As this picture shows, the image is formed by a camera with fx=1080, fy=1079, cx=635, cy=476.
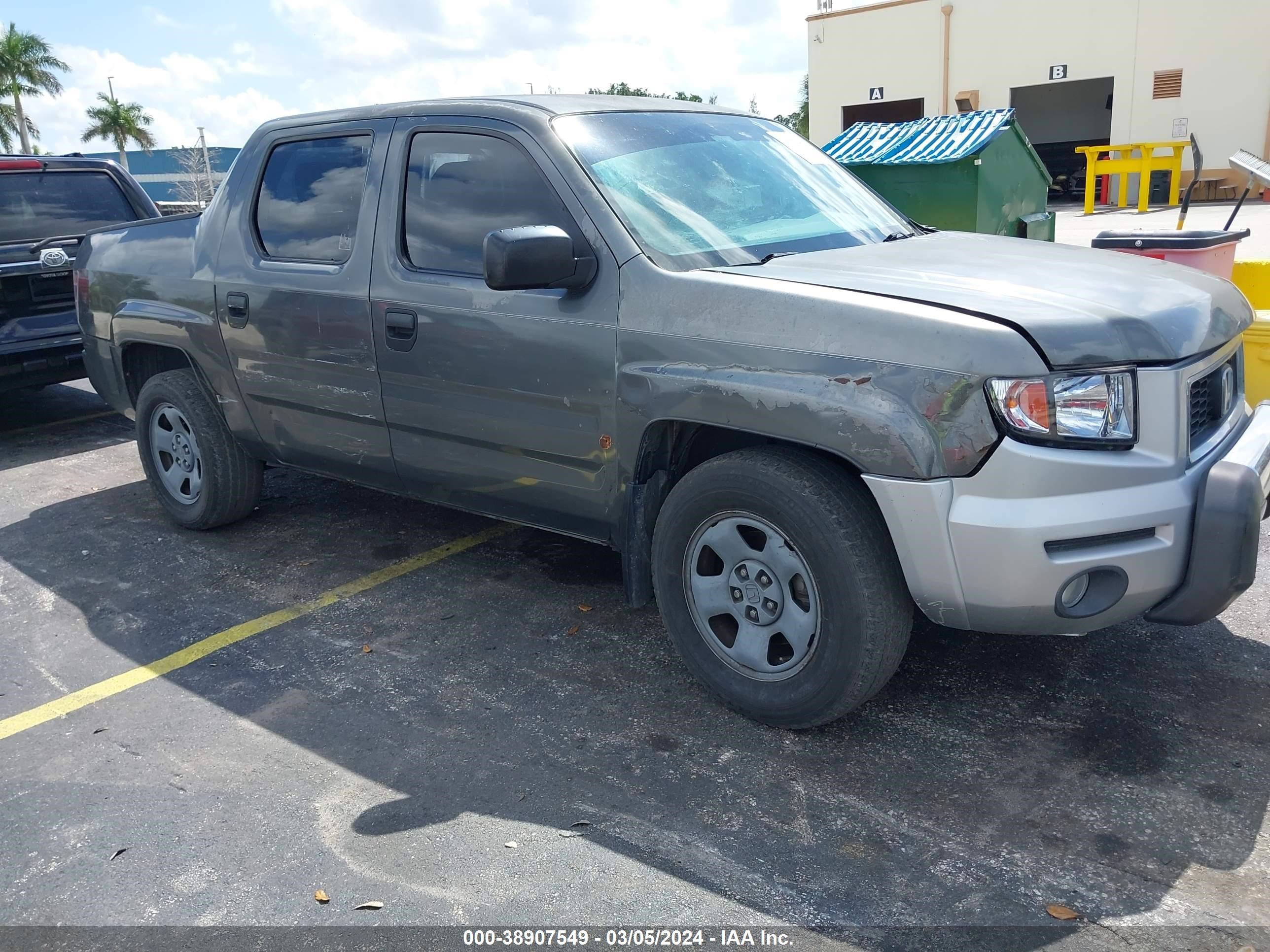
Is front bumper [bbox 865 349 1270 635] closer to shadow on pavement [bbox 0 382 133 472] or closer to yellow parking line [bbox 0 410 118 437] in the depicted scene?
shadow on pavement [bbox 0 382 133 472]

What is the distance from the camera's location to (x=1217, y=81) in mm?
27734

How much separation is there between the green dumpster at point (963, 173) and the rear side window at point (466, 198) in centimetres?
651

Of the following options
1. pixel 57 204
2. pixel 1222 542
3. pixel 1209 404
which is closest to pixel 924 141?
pixel 57 204

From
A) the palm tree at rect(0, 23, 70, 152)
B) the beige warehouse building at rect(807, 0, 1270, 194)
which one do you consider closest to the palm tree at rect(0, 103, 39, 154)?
the palm tree at rect(0, 23, 70, 152)

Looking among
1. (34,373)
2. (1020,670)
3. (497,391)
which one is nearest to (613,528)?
(497,391)

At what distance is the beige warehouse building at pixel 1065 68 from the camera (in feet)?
90.2

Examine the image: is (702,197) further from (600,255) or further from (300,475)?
(300,475)

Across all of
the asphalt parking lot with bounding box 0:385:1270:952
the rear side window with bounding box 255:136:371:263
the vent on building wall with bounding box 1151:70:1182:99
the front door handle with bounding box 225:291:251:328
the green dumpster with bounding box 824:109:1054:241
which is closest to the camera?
the asphalt parking lot with bounding box 0:385:1270:952

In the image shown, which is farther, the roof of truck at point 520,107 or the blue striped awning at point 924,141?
the blue striped awning at point 924,141

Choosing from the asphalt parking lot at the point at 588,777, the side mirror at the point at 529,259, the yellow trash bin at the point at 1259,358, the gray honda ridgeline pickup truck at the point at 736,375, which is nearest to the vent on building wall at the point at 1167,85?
the yellow trash bin at the point at 1259,358

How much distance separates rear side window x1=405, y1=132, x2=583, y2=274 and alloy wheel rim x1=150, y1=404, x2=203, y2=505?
184 centimetres

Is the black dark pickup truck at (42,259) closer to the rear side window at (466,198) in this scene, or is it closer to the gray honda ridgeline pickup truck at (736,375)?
the gray honda ridgeline pickup truck at (736,375)

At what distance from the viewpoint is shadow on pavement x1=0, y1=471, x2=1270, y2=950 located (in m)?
2.57

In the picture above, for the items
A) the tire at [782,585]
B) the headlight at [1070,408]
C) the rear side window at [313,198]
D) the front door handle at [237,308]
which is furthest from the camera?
the front door handle at [237,308]
